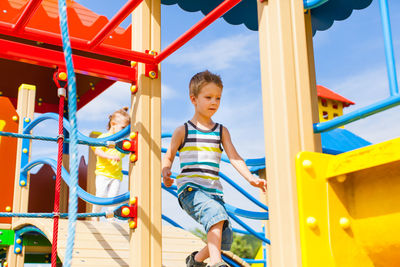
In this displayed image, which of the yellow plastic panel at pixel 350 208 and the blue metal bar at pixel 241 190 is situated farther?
the blue metal bar at pixel 241 190

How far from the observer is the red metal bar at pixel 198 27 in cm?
174

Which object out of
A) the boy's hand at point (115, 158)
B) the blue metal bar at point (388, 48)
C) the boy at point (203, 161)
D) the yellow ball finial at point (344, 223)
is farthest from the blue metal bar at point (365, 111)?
the boy's hand at point (115, 158)

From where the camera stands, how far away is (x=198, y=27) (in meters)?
1.97

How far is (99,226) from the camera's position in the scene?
3.39 m

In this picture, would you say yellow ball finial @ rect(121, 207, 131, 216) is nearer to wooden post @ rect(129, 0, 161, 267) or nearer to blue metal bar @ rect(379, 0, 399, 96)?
wooden post @ rect(129, 0, 161, 267)

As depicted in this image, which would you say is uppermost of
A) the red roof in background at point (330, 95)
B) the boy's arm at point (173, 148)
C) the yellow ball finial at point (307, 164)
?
the red roof in background at point (330, 95)

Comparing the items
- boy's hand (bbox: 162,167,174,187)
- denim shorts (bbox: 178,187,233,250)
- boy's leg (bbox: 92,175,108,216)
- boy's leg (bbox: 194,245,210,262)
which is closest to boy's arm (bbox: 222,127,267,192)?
denim shorts (bbox: 178,187,233,250)

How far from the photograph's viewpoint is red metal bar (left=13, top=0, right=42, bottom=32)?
5.93ft

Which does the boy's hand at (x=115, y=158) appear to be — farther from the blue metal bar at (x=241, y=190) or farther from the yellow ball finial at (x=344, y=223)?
the yellow ball finial at (x=344, y=223)

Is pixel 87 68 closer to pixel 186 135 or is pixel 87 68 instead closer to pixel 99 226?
pixel 186 135

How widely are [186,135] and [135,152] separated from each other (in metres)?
0.28

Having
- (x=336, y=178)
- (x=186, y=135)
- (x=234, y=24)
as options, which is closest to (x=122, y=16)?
(x=186, y=135)

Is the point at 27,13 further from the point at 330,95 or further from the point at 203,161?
the point at 330,95

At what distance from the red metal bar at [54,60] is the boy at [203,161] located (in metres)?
0.38
